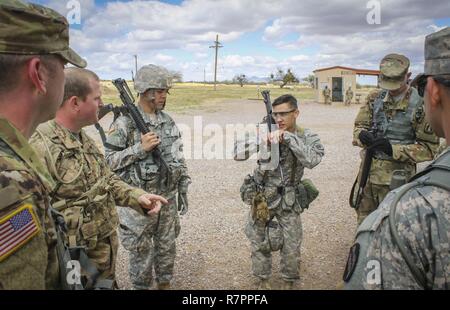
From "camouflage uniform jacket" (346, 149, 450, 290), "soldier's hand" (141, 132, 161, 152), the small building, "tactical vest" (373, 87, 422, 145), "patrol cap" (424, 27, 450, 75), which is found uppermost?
the small building

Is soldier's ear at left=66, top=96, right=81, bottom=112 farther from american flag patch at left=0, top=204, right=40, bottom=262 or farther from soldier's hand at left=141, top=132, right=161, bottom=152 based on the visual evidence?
american flag patch at left=0, top=204, right=40, bottom=262

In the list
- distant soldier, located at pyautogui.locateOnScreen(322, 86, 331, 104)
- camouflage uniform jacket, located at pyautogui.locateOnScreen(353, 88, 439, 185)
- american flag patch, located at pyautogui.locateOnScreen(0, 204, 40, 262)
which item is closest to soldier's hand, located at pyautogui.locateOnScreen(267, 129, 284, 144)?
camouflage uniform jacket, located at pyautogui.locateOnScreen(353, 88, 439, 185)

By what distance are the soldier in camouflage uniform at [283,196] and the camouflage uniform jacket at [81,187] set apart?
153cm

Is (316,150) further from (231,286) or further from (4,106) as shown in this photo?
(4,106)

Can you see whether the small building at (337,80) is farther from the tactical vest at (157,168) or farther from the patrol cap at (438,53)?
the patrol cap at (438,53)

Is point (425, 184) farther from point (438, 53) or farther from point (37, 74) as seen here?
point (37, 74)

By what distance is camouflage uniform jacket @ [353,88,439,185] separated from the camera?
384 centimetres

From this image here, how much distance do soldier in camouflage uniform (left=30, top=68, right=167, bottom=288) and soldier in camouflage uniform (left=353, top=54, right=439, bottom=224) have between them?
2631 mm

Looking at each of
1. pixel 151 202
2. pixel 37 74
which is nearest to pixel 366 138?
pixel 151 202

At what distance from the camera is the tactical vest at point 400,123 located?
3943 mm

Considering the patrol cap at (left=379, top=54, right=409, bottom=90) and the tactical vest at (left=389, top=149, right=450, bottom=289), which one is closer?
the tactical vest at (left=389, top=149, right=450, bottom=289)

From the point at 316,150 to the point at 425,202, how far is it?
2.73 meters

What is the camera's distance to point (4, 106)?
1.28m
